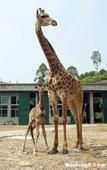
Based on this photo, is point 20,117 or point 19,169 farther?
point 20,117

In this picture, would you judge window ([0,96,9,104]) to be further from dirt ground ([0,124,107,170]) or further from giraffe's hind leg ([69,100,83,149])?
giraffe's hind leg ([69,100,83,149])

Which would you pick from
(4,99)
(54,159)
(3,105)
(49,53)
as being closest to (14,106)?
(3,105)

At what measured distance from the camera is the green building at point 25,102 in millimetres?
41875

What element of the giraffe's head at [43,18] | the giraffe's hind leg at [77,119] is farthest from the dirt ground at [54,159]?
the giraffe's head at [43,18]

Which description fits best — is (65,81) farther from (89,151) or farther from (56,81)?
(89,151)

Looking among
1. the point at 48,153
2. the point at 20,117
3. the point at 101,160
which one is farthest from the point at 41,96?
the point at 20,117

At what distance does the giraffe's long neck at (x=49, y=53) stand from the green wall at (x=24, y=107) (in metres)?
28.9

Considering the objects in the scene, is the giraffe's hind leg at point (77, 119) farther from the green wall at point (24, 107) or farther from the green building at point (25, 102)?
the green wall at point (24, 107)

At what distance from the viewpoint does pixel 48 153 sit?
12258 mm

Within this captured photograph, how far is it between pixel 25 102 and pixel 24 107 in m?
0.52

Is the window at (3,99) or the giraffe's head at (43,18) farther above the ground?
the giraffe's head at (43,18)

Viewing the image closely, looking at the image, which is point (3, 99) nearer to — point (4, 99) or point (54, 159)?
point (4, 99)

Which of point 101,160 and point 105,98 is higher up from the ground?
point 105,98

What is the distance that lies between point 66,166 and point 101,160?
105 cm
